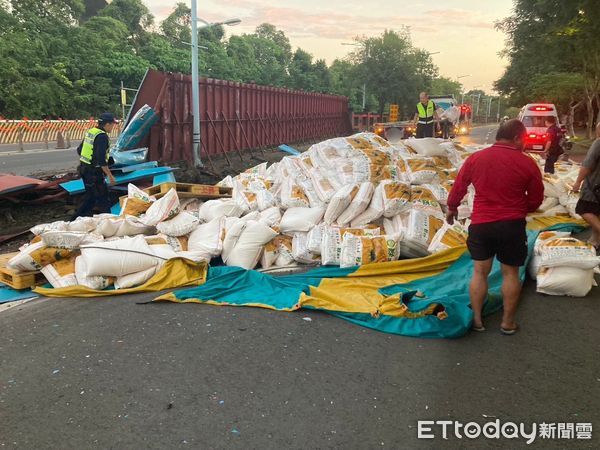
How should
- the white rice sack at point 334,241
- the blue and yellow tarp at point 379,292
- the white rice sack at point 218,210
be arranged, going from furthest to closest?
the white rice sack at point 218,210, the white rice sack at point 334,241, the blue and yellow tarp at point 379,292

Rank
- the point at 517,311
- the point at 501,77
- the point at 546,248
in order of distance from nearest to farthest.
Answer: the point at 517,311
the point at 546,248
the point at 501,77

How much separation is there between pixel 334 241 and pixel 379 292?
3.34 feet

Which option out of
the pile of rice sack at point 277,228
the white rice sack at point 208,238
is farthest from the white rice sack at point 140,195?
the white rice sack at point 208,238

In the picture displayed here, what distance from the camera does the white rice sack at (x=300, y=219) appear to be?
Answer: 19.0ft

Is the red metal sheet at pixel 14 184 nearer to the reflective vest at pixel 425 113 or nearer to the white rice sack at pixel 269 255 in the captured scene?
the white rice sack at pixel 269 255

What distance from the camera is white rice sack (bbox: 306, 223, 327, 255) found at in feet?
17.9

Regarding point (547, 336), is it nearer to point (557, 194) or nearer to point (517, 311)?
point (517, 311)

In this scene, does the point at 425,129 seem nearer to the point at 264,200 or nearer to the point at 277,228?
the point at 264,200

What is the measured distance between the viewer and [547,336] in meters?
3.77

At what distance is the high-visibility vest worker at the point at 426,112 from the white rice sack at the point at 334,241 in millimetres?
7385

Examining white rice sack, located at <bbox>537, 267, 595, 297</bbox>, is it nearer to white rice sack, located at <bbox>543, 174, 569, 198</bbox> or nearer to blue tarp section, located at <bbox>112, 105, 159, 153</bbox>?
white rice sack, located at <bbox>543, 174, 569, 198</bbox>

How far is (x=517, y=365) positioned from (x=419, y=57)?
162 feet

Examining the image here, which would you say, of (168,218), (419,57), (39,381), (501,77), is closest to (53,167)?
(168,218)

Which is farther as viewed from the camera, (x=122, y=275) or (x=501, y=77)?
(x=501, y=77)
